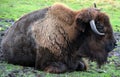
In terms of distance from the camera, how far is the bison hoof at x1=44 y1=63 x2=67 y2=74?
30.7 feet

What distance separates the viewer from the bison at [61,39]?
936 cm

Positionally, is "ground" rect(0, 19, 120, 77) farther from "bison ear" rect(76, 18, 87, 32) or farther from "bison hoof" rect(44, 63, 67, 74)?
"bison ear" rect(76, 18, 87, 32)

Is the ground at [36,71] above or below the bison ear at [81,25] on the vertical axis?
below

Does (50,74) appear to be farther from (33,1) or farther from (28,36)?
(33,1)

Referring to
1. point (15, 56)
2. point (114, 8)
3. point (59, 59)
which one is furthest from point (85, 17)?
point (114, 8)

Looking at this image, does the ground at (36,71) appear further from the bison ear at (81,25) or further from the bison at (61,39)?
the bison ear at (81,25)

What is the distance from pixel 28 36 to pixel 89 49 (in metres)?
1.44

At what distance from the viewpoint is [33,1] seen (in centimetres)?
2764

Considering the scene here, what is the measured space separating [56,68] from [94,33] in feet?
3.80

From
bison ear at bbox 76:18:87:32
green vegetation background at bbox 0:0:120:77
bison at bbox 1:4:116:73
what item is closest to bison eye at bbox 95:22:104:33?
bison at bbox 1:4:116:73

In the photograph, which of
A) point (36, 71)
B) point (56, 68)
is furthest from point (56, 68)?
point (36, 71)

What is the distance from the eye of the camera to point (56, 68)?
9.39m

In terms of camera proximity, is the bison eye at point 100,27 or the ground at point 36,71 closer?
the ground at point 36,71

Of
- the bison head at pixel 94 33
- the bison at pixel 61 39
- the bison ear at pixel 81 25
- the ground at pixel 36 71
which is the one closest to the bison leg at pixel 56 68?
the bison at pixel 61 39
